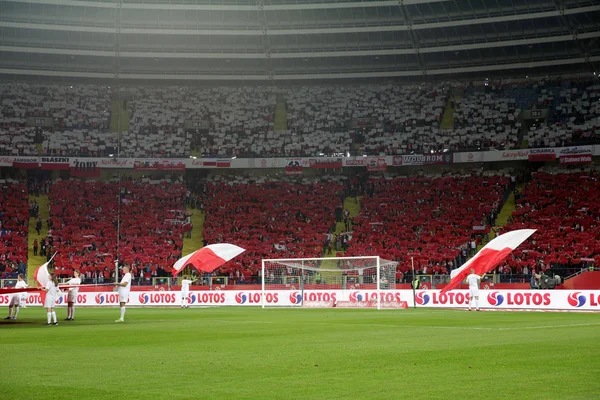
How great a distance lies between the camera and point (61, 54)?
70.4 meters

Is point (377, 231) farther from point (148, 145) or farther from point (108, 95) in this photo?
point (108, 95)

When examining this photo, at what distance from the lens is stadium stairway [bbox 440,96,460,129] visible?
69438mm

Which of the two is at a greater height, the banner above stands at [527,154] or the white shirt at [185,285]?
the banner above stands at [527,154]

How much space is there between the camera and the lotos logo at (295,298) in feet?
150

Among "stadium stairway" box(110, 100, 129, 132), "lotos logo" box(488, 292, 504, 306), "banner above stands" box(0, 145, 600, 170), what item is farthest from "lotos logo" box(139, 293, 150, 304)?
"stadium stairway" box(110, 100, 129, 132)

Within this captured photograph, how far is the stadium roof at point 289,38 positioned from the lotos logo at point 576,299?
102 feet

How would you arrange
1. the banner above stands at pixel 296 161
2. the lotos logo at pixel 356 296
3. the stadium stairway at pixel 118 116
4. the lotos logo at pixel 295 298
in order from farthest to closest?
the stadium stairway at pixel 118 116 → the banner above stands at pixel 296 161 → the lotos logo at pixel 295 298 → the lotos logo at pixel 356 296

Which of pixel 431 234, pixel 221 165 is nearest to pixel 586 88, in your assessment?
pixel 431 234

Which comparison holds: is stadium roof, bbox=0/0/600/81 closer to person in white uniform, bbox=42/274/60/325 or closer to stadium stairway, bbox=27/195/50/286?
stadium stairway, bbox=27/195/50/286

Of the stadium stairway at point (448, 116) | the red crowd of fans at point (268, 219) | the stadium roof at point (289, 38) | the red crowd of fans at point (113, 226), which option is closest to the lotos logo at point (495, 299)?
the red crowd of fans at point (268, 219)

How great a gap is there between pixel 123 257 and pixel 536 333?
1576 inches

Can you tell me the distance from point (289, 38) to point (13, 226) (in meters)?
27.9

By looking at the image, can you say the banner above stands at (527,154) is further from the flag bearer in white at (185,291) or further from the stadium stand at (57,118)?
the stadium stand at (57,118)

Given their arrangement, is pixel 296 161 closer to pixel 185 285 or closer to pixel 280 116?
pixel 280 116
